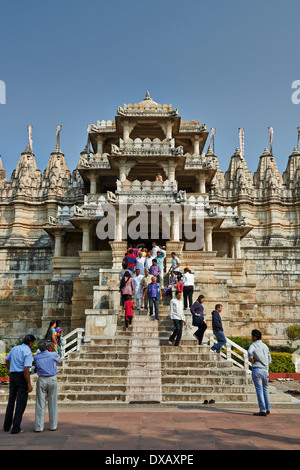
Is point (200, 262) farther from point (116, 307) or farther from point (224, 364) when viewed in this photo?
point (224, 364)

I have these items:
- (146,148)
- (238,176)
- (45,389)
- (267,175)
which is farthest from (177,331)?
(267,175)

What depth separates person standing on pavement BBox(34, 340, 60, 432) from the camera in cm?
802

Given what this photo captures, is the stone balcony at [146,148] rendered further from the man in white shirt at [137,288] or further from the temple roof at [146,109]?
the man in white shirt at [137,288]

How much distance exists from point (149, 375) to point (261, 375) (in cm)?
394

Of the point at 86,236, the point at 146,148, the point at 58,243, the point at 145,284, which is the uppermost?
the point at 146,148

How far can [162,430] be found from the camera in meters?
7.98

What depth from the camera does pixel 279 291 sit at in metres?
27.2

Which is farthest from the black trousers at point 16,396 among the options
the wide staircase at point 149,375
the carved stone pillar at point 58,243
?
the carved stone pillar at point 58,243

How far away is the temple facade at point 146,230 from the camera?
79.3ft

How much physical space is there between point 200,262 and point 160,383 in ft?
44.7

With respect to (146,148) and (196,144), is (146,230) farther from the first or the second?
(196,144)

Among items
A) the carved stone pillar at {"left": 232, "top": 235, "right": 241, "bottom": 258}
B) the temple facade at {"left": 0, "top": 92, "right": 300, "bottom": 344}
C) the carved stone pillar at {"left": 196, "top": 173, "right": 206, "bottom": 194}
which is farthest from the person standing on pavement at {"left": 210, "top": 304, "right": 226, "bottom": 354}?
the carved stone pillar at {"left": 196, "top": 173, "right": 206, "bottom": 194}

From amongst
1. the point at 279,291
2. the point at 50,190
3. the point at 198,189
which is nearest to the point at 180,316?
the point at 279,291

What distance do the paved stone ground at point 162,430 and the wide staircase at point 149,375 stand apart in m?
0.79
